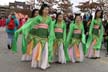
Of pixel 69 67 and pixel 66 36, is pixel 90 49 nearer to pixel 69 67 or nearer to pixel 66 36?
pixel 66 36

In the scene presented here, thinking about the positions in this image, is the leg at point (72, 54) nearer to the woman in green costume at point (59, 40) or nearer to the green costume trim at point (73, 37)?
the green costume trim at point (73, 37)

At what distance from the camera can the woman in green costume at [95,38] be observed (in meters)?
12.8

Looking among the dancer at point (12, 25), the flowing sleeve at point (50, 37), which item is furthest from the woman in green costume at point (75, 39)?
the dancer at point (12, 25)

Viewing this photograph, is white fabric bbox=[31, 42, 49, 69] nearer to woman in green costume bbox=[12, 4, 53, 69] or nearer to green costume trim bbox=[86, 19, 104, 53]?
woman in green costume bbox=[12, 4, 53, 69]

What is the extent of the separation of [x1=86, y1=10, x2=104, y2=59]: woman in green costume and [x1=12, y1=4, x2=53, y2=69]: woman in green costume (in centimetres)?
300

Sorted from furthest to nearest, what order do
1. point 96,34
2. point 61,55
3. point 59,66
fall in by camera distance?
point 96,34 < point 61,55 < point 59,66

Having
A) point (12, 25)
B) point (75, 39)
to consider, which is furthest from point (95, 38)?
point (12, 25)

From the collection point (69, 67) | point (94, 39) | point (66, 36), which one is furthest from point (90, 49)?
point (69, 67)

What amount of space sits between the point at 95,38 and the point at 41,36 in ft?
11.2

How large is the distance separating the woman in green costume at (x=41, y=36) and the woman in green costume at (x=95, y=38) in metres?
3.00

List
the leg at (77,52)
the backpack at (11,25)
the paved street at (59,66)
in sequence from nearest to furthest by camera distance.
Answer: the paved street at (59,66)
the leg at (77,52)
the backpack at (11,25)

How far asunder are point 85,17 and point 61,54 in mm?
→ 8443

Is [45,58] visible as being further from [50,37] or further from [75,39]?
[75,39]

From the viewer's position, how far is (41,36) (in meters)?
10.1
